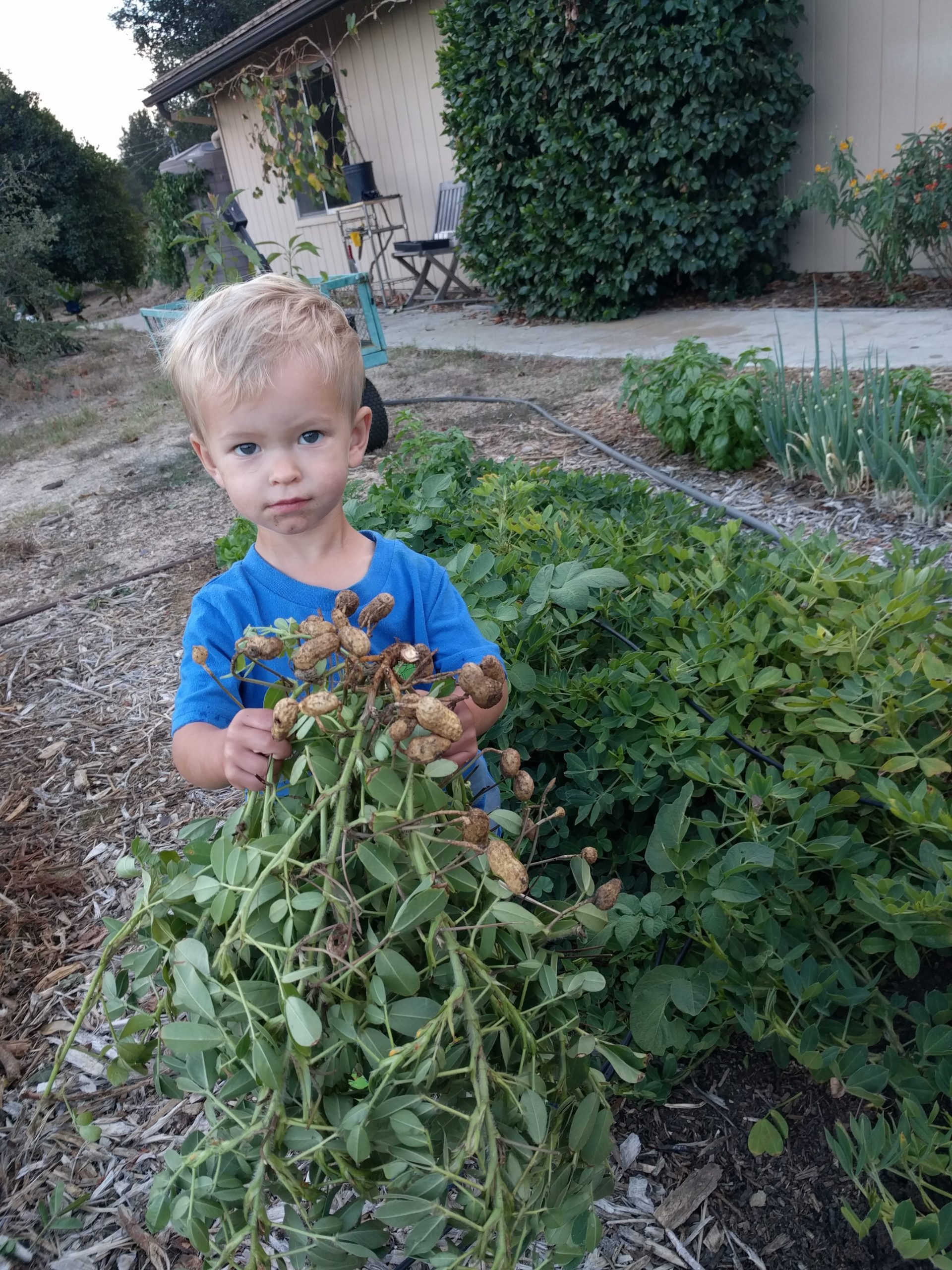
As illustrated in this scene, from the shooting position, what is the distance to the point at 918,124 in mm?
7023

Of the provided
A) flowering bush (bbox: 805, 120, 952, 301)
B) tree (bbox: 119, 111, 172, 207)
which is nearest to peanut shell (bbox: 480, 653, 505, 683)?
flowering bush (bbox: 805, 120, 952, 301)

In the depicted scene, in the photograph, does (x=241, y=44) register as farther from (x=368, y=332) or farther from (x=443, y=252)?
(x=368, y=332)

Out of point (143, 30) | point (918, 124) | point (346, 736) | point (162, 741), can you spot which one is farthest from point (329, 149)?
point (143, 30)

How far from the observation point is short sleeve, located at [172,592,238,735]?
1.48 metres

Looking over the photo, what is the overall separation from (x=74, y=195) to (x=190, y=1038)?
25.7m

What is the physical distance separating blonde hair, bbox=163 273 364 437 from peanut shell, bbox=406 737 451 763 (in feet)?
2.48

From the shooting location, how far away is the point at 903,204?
21.6ft

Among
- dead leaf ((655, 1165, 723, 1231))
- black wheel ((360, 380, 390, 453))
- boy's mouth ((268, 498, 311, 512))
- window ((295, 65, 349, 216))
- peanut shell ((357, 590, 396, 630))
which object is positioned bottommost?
dead leaf ((655, 1165, 723, 1231))

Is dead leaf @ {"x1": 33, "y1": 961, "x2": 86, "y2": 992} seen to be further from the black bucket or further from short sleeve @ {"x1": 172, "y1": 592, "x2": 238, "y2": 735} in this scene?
the black bucket

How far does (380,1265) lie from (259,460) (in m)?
1.28

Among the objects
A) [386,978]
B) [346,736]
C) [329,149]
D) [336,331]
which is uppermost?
[329,149]

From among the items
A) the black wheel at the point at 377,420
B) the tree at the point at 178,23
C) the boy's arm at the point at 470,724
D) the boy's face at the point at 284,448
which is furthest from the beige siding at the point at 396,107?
the tree at the point at 178,23

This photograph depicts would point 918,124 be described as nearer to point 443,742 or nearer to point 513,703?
point 513,703

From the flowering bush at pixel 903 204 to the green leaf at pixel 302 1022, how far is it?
7284 millimetres
